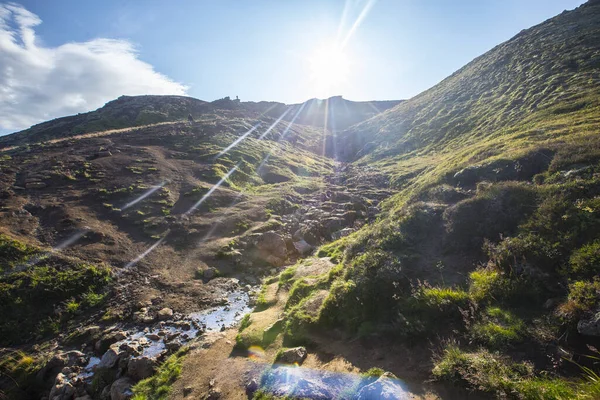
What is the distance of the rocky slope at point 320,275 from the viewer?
26.6 feet

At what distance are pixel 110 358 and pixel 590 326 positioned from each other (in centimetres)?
1805

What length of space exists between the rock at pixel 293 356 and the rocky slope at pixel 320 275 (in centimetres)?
7

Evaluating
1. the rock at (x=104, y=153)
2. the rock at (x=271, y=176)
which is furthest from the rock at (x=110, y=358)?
the rock at (x=104, y=153)

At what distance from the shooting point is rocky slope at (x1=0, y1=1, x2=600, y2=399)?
8.11 meters

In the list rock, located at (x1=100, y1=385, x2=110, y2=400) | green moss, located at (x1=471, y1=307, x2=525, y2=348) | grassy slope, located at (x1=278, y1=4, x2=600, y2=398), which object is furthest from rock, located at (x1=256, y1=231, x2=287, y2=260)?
green moss, located at (x1=471, y1=307, x2=525, y2=348)

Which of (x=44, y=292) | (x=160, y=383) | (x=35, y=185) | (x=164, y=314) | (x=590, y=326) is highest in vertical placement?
(x=35, y=185)

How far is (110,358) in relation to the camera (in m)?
13.7

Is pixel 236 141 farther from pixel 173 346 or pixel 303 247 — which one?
pixel 173 346

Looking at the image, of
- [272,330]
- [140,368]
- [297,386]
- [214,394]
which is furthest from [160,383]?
[297,386]

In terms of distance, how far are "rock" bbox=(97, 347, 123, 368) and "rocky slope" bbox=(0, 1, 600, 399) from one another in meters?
0.09

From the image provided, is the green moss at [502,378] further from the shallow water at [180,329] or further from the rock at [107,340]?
the rock at [107,340]

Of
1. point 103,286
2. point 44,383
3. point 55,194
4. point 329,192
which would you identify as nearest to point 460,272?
point 44,383

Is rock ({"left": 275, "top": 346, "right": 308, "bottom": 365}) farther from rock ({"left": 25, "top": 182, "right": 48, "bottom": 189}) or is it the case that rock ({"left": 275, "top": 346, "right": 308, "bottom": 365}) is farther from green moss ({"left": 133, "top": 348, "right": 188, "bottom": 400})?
rock ({"left": 25, "top": 182, "right": 48, "bottom": 189})

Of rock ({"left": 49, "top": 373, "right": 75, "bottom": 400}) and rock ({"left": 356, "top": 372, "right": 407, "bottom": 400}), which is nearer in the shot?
rock ({"left": 356, "top": 372, "right": 407, "bottom": 400})
